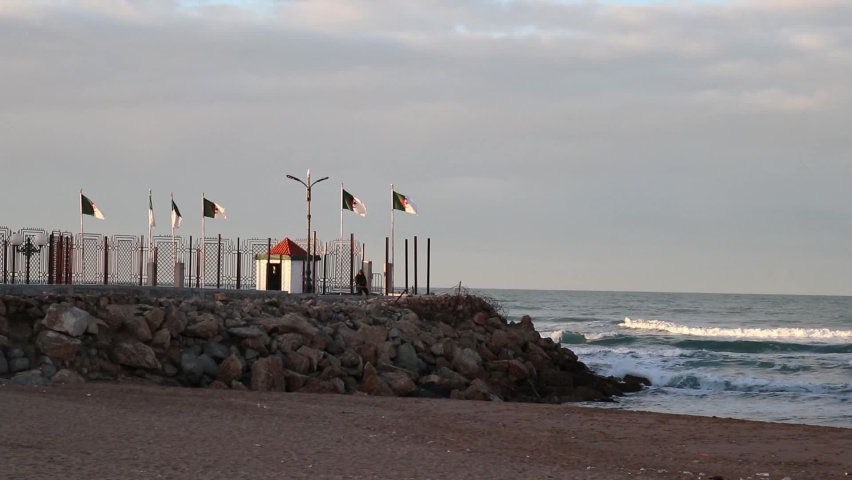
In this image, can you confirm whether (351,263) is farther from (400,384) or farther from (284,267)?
(400,384)

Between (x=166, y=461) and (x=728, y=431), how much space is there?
1058cm

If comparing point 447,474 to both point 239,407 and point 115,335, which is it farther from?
point 115,335

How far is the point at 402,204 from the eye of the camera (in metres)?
36.7

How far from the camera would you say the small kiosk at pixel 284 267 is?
3481 centimetres

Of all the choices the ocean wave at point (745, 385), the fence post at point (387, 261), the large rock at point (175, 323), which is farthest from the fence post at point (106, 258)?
the ocean wave at point (745, 385)

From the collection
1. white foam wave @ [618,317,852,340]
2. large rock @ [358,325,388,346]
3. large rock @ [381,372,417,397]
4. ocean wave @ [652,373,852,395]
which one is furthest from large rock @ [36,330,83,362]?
white foam wave @ [618,317,852,340]

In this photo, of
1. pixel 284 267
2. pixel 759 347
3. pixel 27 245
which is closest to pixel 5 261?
pixel 27 245

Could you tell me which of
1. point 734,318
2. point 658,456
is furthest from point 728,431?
point 734,318

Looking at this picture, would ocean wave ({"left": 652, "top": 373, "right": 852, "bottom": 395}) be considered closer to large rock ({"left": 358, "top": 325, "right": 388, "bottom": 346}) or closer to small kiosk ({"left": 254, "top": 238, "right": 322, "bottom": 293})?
large rock ({"left": 358, "top": 325, "right": 388, "bottom": 346})

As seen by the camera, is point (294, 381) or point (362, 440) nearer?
point (362, 440)

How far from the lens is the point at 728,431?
17875 mm

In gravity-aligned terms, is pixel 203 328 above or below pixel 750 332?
above

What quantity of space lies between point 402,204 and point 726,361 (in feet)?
50.5

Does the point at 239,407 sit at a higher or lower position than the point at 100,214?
lower
